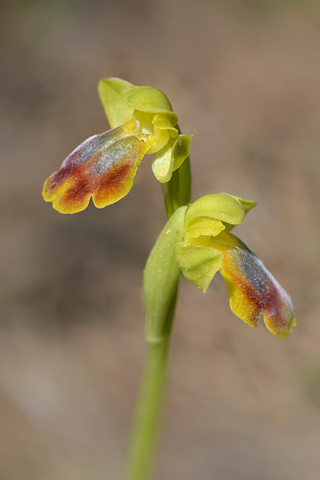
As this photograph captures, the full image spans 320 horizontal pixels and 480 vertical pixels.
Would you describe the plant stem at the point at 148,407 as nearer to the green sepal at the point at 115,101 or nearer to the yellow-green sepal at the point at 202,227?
the yellow-green sepal at the point at 202,227

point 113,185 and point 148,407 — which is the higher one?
point 113,185

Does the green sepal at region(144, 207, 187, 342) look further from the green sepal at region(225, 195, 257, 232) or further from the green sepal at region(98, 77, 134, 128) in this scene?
the green sepal at region(98, 77, 134, 128)

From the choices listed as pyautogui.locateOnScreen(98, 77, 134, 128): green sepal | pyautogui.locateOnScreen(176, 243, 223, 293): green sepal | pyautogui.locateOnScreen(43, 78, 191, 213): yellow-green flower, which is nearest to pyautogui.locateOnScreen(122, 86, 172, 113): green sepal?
pyautogui.locateOnScreen(43, 78, 191, 213): yellow-green flower

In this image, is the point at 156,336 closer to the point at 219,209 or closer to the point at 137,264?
the point at 219,209

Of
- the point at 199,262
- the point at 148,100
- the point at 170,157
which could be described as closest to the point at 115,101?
the point at 148,100

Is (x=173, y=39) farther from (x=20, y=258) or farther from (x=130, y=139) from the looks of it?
(x=130, y=139)
